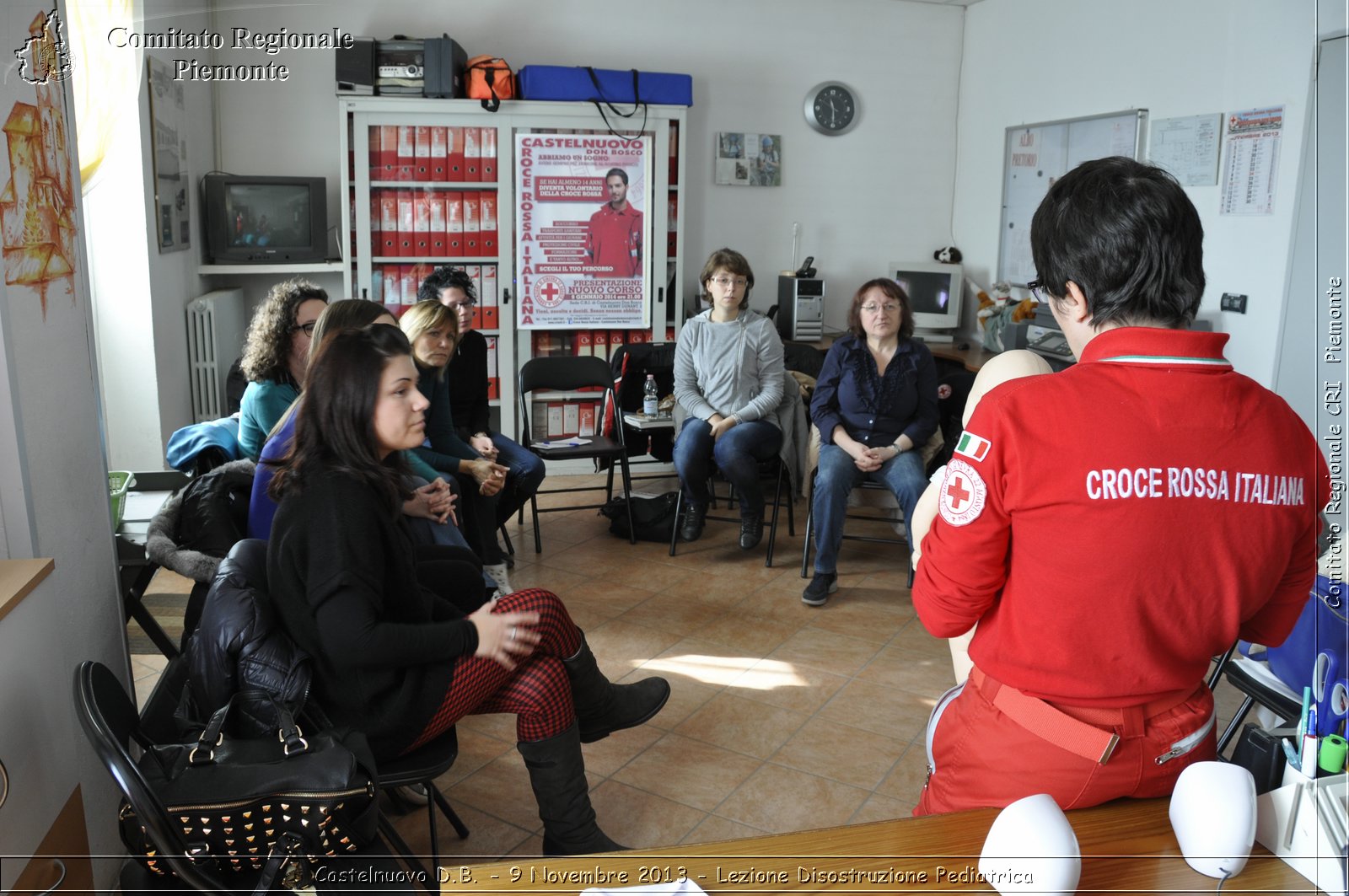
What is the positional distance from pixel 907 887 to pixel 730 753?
1791mm

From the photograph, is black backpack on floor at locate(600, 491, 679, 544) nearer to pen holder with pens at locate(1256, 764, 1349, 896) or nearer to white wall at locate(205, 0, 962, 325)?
white wall at locate(205, 0, 962, 325)

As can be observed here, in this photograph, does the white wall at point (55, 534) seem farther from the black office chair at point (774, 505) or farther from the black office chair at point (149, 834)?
the black office chair at point (774, 505)

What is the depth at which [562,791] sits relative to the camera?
87.0 inches

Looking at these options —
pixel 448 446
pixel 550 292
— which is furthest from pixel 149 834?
pixel 550 292

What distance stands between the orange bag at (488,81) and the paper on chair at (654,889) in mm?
4827

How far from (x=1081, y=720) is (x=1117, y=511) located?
27cm

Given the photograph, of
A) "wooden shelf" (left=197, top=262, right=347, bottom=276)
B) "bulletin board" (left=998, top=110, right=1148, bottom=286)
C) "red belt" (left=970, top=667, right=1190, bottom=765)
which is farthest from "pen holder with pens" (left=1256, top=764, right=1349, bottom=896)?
"wooden shelf" (left=197, top=262, right=347, bottom=276)

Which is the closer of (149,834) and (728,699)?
(149,834)

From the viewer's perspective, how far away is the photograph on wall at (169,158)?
14.3 feet

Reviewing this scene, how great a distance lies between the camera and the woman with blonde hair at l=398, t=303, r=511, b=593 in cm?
354

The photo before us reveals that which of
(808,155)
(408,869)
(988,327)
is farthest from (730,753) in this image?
(808,155)

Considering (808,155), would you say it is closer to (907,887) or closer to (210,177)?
(210,177)

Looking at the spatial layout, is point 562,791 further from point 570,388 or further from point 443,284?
point 570,388

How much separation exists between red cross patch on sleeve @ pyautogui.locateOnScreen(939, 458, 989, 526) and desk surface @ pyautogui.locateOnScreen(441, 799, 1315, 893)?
14.9 inches
